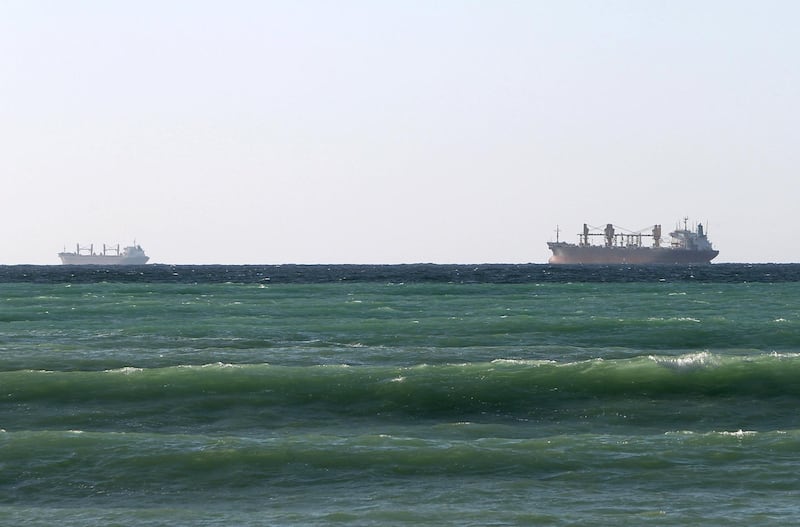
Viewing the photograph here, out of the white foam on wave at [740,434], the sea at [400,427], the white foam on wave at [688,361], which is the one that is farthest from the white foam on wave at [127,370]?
the white foam on wave at [740,434]

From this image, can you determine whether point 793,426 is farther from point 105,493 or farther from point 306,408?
point 105,493

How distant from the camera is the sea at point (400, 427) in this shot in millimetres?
14266

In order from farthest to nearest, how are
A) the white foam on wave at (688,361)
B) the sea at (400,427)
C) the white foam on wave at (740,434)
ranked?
the white foam on wave at (688,361)
the white foam on wave at (740,434)
the sea at (400,427)

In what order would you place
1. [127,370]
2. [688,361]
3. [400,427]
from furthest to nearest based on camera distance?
1. [688,361]
2. [127,370]
3. [400,427]

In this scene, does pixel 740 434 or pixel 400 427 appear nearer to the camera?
pixel 740 434

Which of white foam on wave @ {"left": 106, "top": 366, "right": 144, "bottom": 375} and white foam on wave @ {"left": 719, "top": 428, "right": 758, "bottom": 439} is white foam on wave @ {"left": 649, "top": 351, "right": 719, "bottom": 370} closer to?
white foam on wave @ {"left": 719, "top": 428, "right": 758, "bottom": 439}

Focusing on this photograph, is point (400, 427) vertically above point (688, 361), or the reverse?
point (688, 361)

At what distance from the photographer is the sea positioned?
14266 millimetres

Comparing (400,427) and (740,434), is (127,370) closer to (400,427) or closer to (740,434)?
(400,427)

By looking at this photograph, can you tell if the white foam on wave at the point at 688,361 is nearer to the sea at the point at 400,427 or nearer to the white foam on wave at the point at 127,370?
the sea at the point at 400,427

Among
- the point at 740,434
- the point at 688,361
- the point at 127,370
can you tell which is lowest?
the point at 740,434

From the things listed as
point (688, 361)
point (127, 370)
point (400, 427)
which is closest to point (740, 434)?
point (400, 427)

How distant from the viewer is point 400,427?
2009 centimetres

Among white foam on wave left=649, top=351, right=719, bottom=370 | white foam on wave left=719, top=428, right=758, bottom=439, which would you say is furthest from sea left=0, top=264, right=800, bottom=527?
white foam on wave left=719, top=428, right=758, bottom=439
